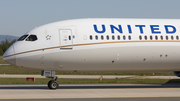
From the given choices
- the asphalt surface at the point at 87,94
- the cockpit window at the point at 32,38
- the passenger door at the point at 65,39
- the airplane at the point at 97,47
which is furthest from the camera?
the cockpit window at the point at 32,38

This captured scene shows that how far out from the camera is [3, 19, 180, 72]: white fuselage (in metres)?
23.2

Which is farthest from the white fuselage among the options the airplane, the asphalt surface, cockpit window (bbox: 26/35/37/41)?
the asphalt surface

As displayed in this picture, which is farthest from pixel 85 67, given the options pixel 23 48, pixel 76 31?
pixel 23 48

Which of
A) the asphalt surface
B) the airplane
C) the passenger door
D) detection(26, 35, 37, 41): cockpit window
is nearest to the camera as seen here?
the asphalt surface

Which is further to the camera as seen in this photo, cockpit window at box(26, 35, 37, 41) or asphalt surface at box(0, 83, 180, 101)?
cockpit window at box(26, 35, 37, 41)

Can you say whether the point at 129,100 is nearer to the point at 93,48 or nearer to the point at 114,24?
the point at 93,48

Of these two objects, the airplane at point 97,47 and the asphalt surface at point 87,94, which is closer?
the asphalt surface at point 87,94

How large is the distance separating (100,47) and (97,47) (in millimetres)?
243

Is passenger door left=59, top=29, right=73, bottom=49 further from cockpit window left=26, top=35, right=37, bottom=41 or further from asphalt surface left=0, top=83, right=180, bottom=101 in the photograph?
asphalt surface left=0, top=83, right=180, bottom=101

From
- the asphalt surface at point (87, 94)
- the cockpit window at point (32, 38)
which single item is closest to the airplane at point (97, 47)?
the cockpit window at point (32, 38)

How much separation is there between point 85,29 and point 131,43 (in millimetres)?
3964

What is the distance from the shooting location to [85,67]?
2441 cm

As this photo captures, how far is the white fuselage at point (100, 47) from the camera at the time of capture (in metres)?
23.2

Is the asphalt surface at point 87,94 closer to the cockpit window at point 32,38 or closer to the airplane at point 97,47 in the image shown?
the airplane at point 97,47
